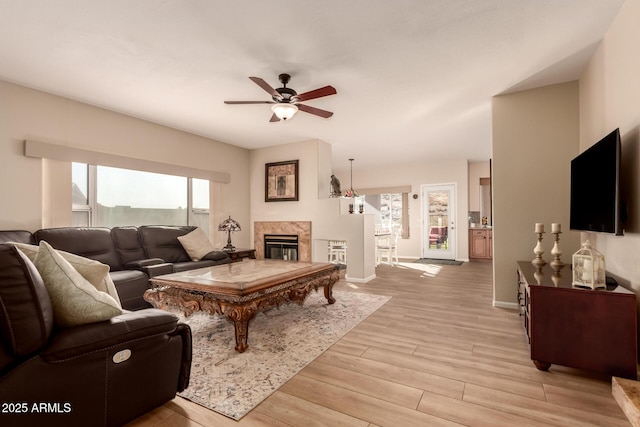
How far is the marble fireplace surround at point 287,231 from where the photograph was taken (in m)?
5.82

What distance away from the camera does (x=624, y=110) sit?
7.34 feet

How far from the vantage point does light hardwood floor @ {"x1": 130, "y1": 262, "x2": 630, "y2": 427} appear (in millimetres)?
1628

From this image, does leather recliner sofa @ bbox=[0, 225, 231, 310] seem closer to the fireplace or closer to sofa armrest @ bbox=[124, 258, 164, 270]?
sofa armrest @ bbox=[124, 258, 164, 270]

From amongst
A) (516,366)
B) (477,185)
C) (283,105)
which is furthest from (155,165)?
(477,185)

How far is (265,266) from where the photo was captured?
3.60 metres

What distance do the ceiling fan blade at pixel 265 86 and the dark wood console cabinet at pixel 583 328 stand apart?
2604 millimetres

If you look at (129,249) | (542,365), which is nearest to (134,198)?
(129,249)

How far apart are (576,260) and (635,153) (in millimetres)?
813

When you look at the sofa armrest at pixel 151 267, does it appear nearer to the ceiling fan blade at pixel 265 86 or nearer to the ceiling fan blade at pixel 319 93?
the ceiling fan blade at pixel 265 86

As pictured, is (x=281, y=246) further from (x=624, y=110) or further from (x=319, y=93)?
(x=624, y=110)

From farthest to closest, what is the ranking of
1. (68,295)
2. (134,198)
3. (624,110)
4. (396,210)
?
(396,210), (134,198), (624,110), (68,295)

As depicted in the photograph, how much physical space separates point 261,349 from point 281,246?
3725 millimetres

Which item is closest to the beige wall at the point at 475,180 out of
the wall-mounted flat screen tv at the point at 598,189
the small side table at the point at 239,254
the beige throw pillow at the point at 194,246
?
the wall-mounted flat screen tv at the point at 598,189

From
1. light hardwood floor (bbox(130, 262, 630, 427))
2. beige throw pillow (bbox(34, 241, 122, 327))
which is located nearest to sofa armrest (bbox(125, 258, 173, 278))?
light hardwood floor (bbox(130, 262, 630, 427))
